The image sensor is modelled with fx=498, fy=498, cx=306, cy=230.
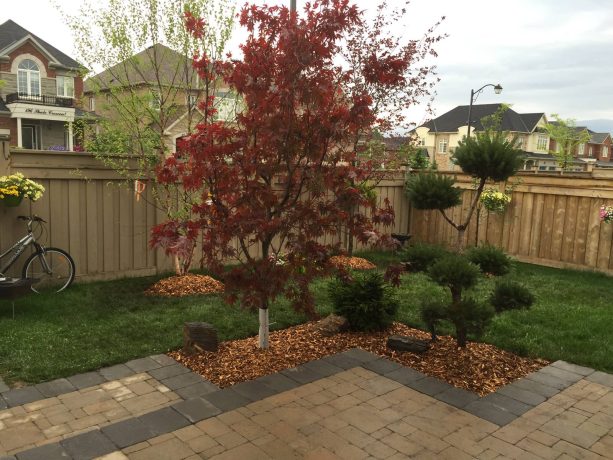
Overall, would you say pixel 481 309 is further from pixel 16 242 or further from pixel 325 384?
pixel 16 242

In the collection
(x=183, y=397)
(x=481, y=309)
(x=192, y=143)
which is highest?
(x=192, y=143)

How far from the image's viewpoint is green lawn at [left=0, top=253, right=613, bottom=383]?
4199 millimetres

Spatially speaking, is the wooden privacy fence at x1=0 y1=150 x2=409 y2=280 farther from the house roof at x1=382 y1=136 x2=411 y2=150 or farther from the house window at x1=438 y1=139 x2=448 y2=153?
the house window at x1=438 y1=139 x2=448 y2=153

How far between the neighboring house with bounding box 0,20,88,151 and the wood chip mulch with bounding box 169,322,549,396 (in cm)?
2193

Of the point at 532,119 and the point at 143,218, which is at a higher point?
the point at 532,119

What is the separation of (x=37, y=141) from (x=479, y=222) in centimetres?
2362

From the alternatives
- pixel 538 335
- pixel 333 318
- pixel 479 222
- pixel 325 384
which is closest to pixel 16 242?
pixel 333 318

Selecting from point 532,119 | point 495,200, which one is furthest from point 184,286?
point 532,119

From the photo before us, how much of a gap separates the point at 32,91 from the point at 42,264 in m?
22.7

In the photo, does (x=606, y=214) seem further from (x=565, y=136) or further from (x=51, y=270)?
(x=565, y=136)

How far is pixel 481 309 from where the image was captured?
14.0 feet

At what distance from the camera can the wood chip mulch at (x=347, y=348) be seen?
157 inches

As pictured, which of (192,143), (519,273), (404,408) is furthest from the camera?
(519,273)

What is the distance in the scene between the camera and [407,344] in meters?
4.53
